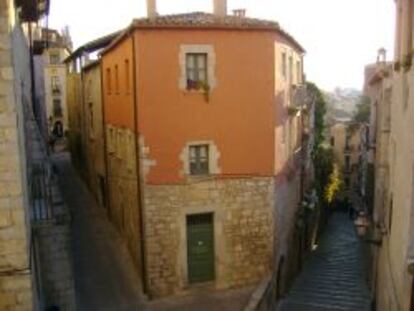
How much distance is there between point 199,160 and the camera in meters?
17.3

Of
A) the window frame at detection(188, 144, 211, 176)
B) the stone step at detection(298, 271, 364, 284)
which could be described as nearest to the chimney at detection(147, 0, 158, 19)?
the window frame at detection(188, 144, 211, 176)

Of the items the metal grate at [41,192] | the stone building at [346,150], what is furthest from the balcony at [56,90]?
the metal grate at [41,192]

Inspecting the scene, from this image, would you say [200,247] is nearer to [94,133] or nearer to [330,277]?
[330,277]

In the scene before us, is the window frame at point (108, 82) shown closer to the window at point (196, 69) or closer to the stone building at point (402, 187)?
the window at point (196, 69)

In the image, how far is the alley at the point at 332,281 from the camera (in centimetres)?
1878

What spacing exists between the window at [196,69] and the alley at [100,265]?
6.58 meters

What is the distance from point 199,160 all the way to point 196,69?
9.05 ft

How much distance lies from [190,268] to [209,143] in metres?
3.97

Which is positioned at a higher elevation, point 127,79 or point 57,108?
point 127,79

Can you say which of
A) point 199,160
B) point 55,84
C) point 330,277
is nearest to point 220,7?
point 199,160

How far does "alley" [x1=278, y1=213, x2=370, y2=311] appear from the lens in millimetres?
18781

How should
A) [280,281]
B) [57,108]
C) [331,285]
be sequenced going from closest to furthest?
1. [280,281]
2. [331,285]
3. [57,108]

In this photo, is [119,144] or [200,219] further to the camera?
[119,144]

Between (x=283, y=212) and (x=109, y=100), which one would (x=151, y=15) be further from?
(x=283, y=212)
